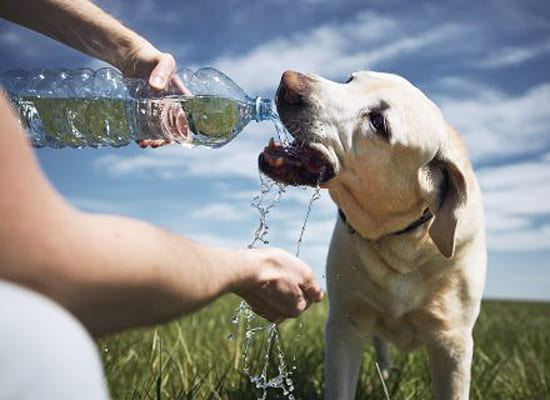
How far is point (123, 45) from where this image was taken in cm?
332

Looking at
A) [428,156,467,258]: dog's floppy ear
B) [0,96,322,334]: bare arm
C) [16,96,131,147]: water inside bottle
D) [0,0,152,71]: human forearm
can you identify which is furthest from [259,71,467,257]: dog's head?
[0,96,322,334]: bare arm

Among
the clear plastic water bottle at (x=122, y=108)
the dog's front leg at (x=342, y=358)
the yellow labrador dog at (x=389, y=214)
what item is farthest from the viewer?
the clear plastic water bottle at (x=122, y=108)

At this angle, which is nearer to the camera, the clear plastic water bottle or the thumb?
the thumb

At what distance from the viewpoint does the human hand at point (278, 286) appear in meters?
1.80

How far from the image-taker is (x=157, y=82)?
2998 millimetres

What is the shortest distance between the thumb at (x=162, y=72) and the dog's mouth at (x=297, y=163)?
1.77 ft

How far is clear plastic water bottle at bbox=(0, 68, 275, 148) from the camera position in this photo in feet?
12.1

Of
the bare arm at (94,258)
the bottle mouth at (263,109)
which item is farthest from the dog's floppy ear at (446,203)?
the bare arm at (94,258)

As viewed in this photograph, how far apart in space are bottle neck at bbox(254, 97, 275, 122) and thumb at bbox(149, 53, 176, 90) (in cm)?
60

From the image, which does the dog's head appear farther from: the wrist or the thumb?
the wrist

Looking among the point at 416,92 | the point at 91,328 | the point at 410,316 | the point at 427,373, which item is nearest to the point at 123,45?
the point at 416,92

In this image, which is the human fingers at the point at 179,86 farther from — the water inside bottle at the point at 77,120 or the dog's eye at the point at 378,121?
the dog's eye at the point at 378,121

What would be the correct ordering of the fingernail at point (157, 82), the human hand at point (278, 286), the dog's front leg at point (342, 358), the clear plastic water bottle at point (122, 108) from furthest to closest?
the clear plastic water bottle at point (122, 108)
the dog's front leg at point (342, 358)
the fingernail at point (157, 82)
the human hand at point (278, 286)

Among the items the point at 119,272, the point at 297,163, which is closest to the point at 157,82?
the point at 297,163
